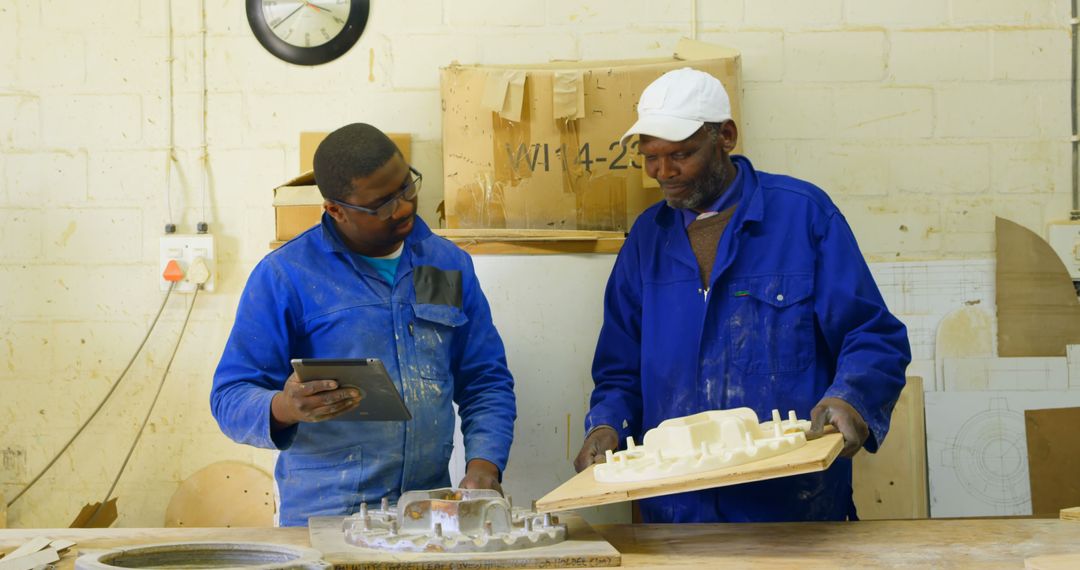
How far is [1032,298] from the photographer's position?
347 centimetres

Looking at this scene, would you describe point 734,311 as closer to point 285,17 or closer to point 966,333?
point 966,333

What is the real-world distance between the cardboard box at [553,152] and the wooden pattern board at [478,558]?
1379mm

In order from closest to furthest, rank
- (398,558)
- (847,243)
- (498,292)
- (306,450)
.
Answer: (398,558), (306,450), (847,243), (498,292)

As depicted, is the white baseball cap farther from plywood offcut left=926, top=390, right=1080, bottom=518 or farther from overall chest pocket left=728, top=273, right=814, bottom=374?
plywood offcut left=926, top=390, right=1080, bottom=518

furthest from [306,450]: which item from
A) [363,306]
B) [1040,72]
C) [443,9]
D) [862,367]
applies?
[1040,72]

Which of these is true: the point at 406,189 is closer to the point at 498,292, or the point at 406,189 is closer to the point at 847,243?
the point at 498,292

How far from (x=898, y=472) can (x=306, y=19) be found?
88.1 inches

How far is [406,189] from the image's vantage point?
240cm

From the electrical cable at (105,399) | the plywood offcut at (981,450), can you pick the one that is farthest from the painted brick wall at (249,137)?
the plywood offcut at (981,450)

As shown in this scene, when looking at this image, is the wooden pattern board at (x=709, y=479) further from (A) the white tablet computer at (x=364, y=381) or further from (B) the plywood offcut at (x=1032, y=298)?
(B) the plywood offcut at (x=1032, y=298)

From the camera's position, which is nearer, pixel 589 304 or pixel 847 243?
pixel 847 243

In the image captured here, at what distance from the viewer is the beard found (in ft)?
8.52

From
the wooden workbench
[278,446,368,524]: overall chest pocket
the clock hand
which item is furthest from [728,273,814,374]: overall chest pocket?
the clock hand

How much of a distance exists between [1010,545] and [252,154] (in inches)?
95.8
